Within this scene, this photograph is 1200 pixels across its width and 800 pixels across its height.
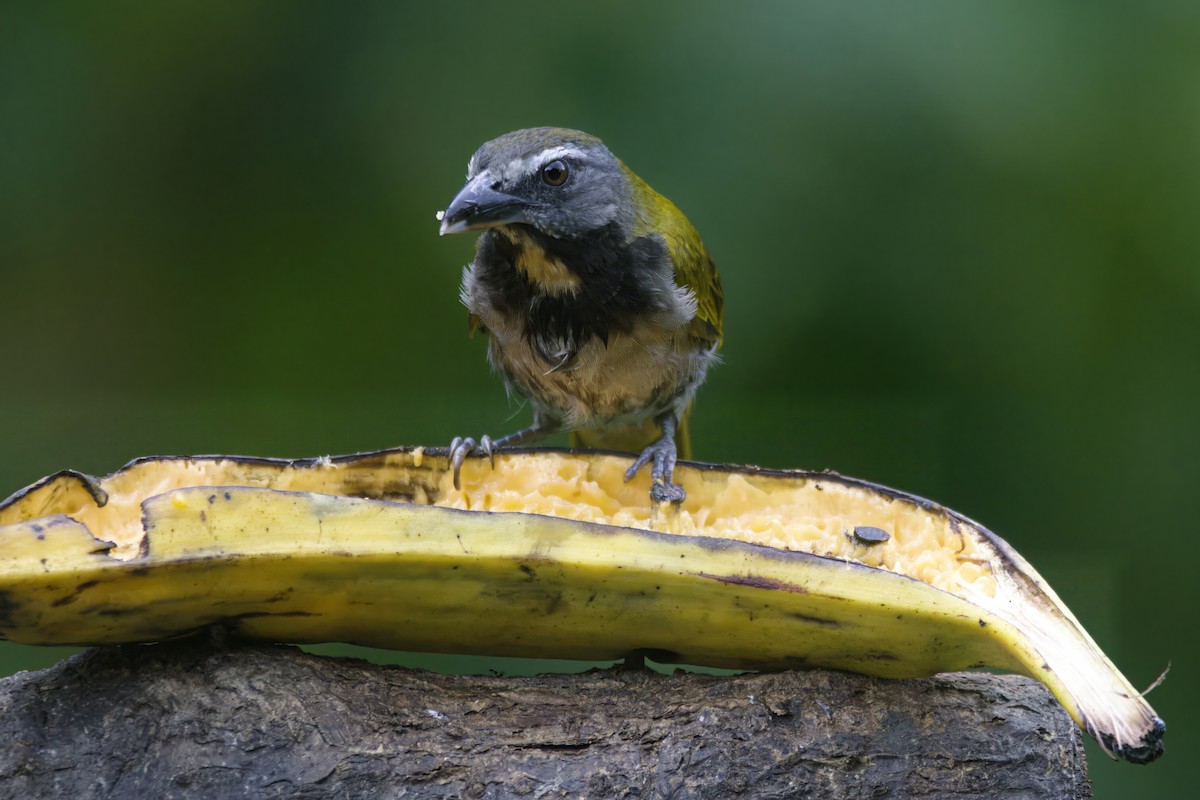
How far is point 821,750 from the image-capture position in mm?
1852

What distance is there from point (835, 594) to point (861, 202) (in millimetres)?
2110

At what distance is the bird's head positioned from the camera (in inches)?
103

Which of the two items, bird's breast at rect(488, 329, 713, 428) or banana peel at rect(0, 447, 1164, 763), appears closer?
banana peel at rect(0, 447, 1164, 763)

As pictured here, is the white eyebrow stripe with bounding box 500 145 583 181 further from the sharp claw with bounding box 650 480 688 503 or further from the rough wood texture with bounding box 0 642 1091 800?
the rough wood texture with bounding box 0 642 1091 800

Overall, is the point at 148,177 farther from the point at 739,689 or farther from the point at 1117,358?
the point at 1117,358

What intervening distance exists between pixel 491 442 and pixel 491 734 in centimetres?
91

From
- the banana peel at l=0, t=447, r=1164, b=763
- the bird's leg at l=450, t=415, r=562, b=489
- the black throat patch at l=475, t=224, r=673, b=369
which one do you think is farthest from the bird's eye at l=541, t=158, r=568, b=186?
the banana peel at l=0, t=447, r=1164, b=763

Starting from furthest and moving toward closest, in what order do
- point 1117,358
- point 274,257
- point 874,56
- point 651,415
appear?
point 274,257
point 1117,358
point 874,56
point 651,415

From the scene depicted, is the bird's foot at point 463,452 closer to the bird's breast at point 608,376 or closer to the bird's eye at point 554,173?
the bird's breast at point 608,376

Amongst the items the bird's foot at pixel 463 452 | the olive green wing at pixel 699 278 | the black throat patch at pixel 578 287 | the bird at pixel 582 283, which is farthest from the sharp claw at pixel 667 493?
the olive green wing at pixel 699 278

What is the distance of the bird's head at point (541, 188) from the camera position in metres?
2.62

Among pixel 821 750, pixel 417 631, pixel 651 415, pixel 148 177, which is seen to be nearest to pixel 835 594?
pixel 821 750

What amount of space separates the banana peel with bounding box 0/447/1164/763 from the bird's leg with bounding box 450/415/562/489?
42 centimetres

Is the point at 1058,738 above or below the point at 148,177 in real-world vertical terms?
below
